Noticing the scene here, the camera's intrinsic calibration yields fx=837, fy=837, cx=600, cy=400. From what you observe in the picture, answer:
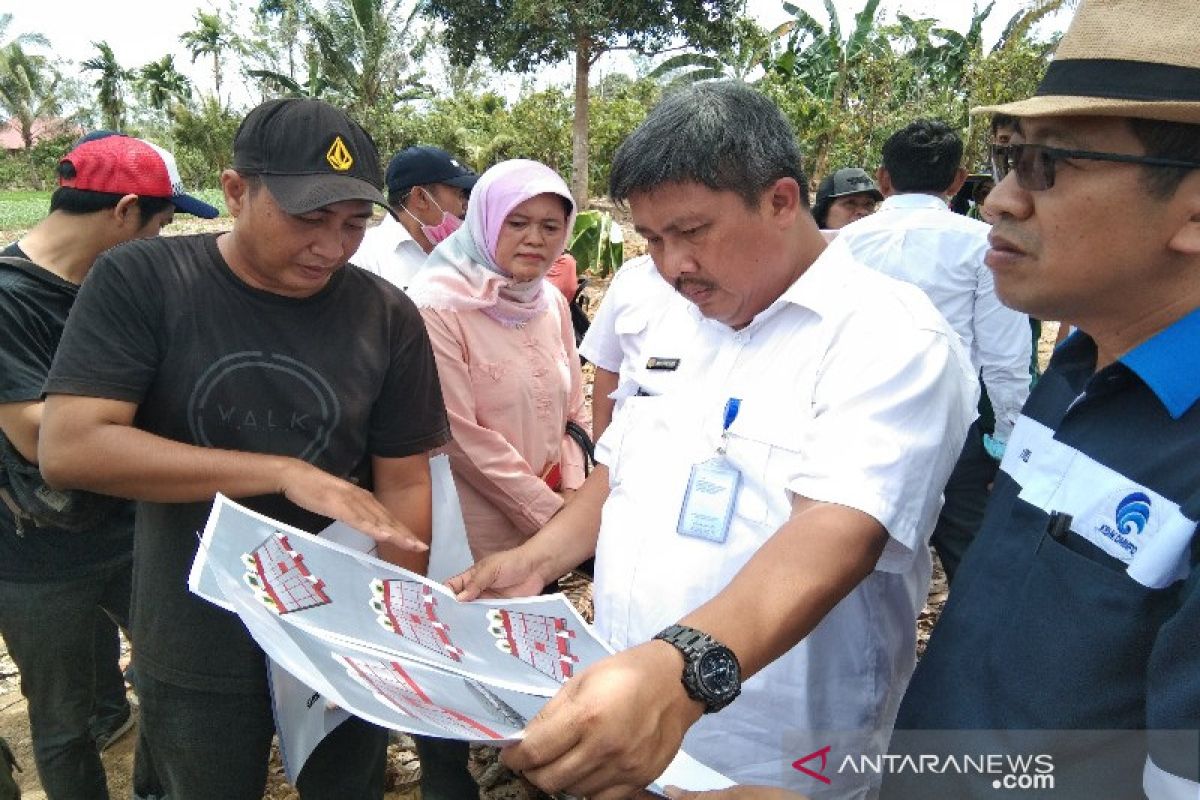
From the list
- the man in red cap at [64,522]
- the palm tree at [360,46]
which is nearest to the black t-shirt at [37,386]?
the man in red cap at [64,522]

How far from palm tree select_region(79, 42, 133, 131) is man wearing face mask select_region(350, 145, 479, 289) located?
44158 millimetres

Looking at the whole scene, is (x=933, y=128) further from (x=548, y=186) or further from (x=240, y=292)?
(x=240, y=292)

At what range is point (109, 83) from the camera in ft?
135

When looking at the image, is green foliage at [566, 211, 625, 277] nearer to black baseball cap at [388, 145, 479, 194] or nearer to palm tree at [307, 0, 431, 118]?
black baseball cap at [388, 145, 479, 194]

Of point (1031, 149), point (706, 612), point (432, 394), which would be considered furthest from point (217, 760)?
point (1031, 149)

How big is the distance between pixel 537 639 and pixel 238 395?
32.4 inches

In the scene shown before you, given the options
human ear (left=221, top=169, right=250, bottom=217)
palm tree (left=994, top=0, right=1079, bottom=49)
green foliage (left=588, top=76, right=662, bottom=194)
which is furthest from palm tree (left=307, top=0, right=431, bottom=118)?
human ear (left=221, top=169, right=250, bottom=217)

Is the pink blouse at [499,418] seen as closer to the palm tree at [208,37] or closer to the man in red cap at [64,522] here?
the man in red cap at [64,522]

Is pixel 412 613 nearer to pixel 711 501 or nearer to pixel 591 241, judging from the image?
pixel 711 501

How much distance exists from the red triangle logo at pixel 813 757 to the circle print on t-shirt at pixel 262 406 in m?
1.12

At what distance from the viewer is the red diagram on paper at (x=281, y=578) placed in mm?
1191

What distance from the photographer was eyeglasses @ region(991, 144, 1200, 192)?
3.33 feet

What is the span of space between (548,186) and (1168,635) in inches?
90.7

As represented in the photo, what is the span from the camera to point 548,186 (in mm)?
2824
